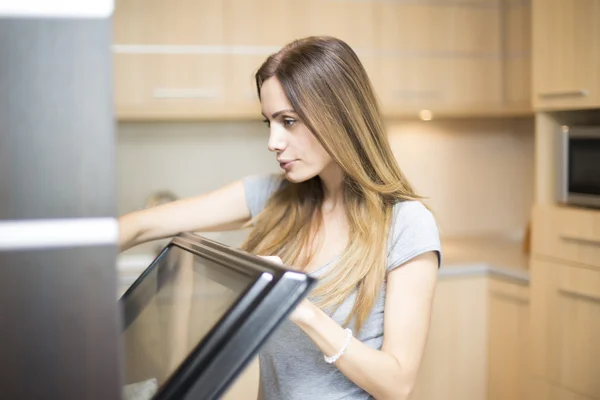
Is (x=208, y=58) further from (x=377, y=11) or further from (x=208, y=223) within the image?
(x=208, y=223)

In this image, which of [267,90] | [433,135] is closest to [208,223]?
[267,90]

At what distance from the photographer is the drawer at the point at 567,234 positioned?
8.02 ft

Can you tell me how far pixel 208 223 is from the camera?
1585mm

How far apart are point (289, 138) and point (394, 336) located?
1.32 feet

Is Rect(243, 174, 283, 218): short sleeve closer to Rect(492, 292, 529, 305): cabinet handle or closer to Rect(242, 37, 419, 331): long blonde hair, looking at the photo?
Rect(242, 37, 419, 331): long blonde hair

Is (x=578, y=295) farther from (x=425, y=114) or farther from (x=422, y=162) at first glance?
(x=422, y=162)

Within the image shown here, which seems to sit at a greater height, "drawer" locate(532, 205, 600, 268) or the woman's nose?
the woman's nose

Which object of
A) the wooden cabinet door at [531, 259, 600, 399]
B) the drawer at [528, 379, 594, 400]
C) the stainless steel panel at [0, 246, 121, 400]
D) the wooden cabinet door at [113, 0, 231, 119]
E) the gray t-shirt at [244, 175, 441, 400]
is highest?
the wooden cabinet door at [113, 0, 231, 119]

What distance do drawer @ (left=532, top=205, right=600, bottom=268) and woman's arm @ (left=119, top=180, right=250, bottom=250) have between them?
127 centimetres

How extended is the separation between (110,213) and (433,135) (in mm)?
3154

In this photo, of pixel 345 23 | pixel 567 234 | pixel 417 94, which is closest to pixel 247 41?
pixel 345 23

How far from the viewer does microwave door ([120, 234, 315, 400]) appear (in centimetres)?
73

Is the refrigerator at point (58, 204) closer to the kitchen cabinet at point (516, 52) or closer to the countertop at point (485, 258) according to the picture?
the countertop at point (485, 258)

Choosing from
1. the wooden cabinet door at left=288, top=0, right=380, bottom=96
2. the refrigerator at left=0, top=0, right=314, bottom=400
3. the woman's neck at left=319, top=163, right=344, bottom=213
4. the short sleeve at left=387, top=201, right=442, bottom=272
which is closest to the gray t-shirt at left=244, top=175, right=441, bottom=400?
the short sleeve at left=387, top=201, right=442, bottom=272
